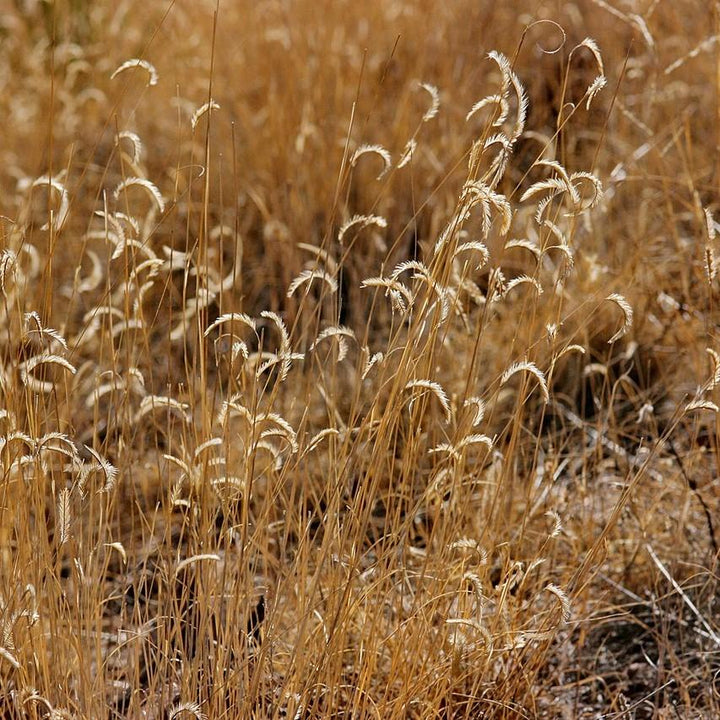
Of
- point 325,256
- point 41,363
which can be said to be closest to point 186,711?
point 41,363

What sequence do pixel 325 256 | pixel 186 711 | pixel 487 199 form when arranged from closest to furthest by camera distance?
1. pixel 487 199
2. pixel 186 711
3. pixel 325 256

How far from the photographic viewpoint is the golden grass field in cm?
128

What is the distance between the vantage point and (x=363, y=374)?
1189 millimetres

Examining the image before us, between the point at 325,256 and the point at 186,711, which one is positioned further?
the point at 325,256

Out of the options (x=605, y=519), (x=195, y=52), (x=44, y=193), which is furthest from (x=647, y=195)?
(x=44, y=193)

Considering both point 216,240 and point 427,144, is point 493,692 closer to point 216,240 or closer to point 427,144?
point 216,240

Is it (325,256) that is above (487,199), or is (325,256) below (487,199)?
below

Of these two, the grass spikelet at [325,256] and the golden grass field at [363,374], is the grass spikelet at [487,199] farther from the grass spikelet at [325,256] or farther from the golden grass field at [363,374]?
the grass spikelet at [325,256]

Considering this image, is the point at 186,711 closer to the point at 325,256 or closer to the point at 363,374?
the point at 363,374

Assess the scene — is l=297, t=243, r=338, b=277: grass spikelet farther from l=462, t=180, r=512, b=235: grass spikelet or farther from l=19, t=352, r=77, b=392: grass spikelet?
l=19, t=352, r=77, b=392: grass spikelet

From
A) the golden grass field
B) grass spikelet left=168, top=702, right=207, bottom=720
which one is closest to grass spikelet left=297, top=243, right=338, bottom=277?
the golden grass field

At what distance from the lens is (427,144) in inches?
123

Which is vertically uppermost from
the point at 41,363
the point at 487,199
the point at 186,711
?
the point at 487,199

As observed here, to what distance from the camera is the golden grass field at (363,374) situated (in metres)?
Result: 1.28
